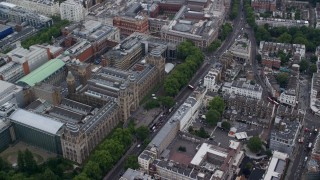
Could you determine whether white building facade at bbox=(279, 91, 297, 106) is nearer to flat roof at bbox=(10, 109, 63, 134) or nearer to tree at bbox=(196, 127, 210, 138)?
tree at bbox=(196, 127, 210, 138)

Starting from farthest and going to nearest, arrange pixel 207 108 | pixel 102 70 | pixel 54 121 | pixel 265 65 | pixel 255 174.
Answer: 1. pixel 265 65
2. pixel 102 70
3. pixel 207 108
4. pixel 54 121
5. pixel 255 174

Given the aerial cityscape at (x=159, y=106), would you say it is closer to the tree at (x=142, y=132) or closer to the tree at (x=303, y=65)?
the tree at (x=142, y=132)

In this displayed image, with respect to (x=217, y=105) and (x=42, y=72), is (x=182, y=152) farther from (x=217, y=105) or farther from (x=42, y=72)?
(x=42, y=72)

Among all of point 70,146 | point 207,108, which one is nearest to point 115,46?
point 207,108

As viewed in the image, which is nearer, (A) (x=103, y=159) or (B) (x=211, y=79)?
(A) (x=103, y=159)

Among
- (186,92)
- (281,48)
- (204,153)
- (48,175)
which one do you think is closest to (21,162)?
(48,175)

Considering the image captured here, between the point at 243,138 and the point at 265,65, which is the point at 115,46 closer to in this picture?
the point at 265,65

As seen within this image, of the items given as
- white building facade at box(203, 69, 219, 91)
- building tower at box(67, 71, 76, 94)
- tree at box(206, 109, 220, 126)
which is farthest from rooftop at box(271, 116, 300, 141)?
building tower at box(67, 71, 76, 94)
